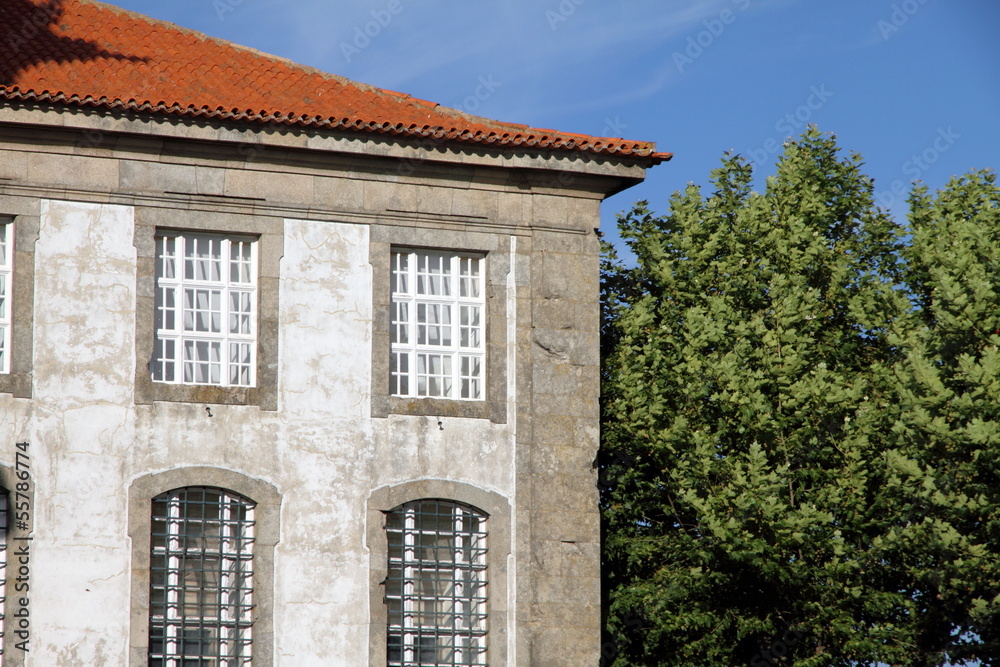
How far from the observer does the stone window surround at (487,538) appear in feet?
59.5

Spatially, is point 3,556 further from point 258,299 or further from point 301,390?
point 258,299

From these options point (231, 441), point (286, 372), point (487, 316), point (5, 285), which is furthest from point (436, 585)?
point (5, 285)

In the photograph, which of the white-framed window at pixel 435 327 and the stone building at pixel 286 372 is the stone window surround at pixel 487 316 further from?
the white-framed window at pixel 435 327

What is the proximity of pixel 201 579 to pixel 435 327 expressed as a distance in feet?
13.8

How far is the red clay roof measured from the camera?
18516 millimetres

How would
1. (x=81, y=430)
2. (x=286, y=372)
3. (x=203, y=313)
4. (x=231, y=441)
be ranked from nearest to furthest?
(x=81, y=430) → (x=231, y=441) → (x=286, y=372) → (x=203, y=313)

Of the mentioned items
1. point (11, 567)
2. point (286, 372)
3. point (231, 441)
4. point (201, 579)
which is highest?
point (286, 372)

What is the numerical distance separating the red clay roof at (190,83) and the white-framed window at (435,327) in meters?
1.67

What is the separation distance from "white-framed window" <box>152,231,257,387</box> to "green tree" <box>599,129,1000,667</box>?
490cm

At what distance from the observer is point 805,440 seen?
1953cm

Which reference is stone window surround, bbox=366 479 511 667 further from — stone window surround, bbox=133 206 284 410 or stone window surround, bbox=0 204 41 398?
stone window surround, bbox=0 204 41 398

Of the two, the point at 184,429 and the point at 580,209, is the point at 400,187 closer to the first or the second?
the point at 580,209

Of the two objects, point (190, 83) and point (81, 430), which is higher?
point (190, 83)

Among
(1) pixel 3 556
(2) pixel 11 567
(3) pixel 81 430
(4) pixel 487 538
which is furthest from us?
(4) pixel 487 538
